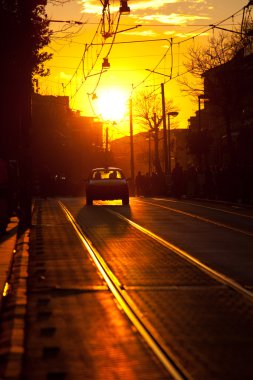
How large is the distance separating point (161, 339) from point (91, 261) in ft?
24.7

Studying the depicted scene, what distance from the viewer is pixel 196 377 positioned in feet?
24.1

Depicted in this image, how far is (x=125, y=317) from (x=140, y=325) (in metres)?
0.60

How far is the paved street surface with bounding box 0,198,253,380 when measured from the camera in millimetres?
7785

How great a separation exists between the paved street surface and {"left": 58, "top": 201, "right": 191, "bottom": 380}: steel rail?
0.11ft

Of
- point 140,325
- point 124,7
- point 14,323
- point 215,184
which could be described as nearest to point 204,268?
point 140,325

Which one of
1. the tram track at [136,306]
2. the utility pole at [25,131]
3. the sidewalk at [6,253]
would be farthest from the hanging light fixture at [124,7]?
the tram track at [136,306]

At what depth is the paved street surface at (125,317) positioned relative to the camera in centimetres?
779

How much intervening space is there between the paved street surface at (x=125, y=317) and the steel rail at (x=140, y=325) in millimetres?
32

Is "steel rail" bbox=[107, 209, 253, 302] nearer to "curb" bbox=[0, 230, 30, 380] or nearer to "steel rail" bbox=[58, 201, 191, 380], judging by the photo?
"steel rail" bbox=[58, 201, 191, 380]

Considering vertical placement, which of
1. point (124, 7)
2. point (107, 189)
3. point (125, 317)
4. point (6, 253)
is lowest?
point (125, 317)

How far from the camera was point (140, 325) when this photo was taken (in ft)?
32.1

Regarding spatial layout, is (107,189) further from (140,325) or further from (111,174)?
(140,325)

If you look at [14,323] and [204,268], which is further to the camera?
[204,268]

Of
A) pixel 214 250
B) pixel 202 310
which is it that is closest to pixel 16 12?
pixel 214 250
